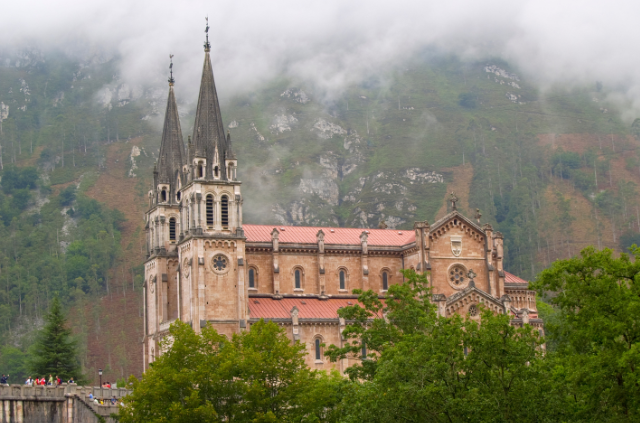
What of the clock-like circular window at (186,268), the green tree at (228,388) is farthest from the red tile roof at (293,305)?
the green tree at (228,388)

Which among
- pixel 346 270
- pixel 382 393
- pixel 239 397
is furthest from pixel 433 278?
pixel 382 393

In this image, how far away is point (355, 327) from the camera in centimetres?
6744

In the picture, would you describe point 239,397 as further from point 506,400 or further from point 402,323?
point 506,400

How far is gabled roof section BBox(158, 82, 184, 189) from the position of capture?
99062 mm

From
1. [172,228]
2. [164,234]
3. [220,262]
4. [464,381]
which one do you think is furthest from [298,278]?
[464,381]

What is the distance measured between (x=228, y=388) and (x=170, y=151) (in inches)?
1694

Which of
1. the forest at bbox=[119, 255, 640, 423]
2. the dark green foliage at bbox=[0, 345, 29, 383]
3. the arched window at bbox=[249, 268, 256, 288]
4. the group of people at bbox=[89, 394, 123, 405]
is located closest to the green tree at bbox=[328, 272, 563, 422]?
the forest at bbox=[119, 255, 640, 423]

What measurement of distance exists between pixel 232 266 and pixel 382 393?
34703mm

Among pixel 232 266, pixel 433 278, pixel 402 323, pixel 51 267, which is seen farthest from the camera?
pixel 51 267

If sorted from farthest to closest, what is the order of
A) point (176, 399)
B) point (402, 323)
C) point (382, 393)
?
point (402, 323), point (176, 399), point (382, 393)

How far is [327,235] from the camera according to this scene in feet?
322

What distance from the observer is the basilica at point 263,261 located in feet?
282

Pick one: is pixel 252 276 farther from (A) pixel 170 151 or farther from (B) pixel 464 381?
(B) pixel 464 381

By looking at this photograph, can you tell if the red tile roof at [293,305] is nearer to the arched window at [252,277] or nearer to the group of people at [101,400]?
the arched window at [252,277]
